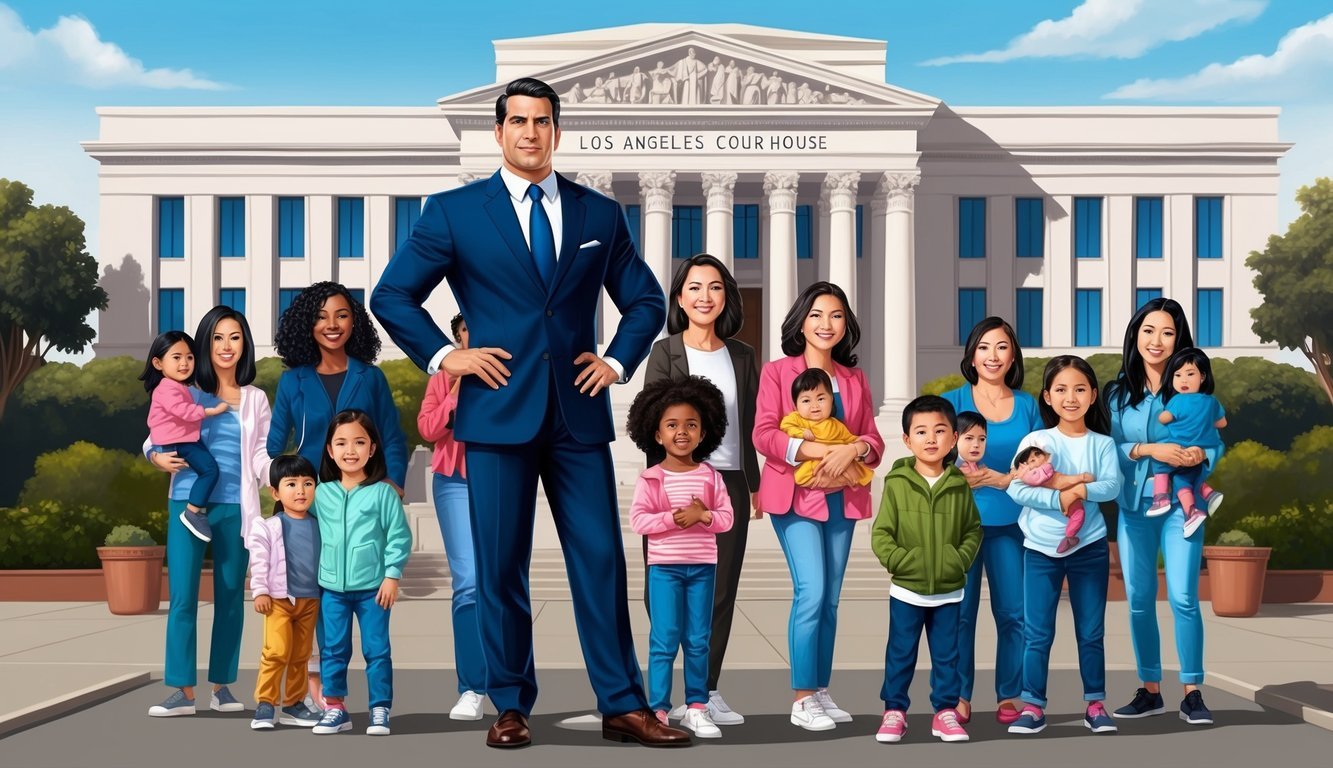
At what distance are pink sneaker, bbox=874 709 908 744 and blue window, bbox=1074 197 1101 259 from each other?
156 feet

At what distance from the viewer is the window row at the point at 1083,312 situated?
5300cm

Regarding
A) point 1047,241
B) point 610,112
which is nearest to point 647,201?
point 610,112

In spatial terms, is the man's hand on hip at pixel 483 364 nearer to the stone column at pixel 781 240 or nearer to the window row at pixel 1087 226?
the stone column at pixel 781 240

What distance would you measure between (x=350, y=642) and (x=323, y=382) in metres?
1.55

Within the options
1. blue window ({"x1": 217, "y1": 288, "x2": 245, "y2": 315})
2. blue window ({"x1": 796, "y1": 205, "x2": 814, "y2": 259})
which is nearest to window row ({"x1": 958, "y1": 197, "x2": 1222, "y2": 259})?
blue window ({"x1": 796, "y1": 205, "x2": 814, "y2": 259})

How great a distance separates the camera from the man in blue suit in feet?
24.3

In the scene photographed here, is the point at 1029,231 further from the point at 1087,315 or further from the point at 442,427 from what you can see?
the point at 442,427

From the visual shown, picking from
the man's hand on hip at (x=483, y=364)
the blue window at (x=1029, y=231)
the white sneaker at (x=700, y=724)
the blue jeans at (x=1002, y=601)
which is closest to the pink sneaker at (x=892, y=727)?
the blue jeans at (x=1002, y=601)

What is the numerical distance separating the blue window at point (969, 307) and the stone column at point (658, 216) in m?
11.6

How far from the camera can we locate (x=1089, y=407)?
28.9 ft

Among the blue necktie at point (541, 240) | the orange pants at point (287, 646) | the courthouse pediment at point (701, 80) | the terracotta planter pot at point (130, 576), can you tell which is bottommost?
the terracotta planter pot at point (130, 576)

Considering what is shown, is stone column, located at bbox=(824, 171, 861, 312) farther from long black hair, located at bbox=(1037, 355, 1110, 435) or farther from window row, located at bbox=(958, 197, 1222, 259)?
long black hair, located at bbox=(1037, 355, 1110, 435)

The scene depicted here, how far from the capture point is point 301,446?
8.78 meters

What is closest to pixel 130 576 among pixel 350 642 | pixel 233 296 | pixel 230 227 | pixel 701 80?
pixel 350 642
